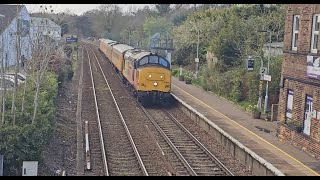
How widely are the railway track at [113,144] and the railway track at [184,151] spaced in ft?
3.94

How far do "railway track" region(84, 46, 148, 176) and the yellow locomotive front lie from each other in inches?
68.4

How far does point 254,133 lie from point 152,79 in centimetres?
896

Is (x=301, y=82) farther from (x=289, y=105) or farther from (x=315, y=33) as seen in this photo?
(x=315, y=33)

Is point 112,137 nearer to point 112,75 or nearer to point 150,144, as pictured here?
point 150,144

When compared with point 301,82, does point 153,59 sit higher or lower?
higher

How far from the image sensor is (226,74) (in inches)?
1208

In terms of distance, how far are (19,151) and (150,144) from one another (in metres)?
6.06

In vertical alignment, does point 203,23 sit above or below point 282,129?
above

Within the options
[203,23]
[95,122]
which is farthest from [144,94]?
[203,23]

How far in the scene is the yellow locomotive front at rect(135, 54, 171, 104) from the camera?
89.7ft

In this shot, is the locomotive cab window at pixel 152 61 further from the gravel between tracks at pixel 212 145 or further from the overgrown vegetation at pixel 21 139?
the overgrown vegetation at pixel 21 139

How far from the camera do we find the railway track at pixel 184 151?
1538 centimetres

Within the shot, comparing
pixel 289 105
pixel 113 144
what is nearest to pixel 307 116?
pixel 289 105

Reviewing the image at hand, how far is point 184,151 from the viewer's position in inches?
707
